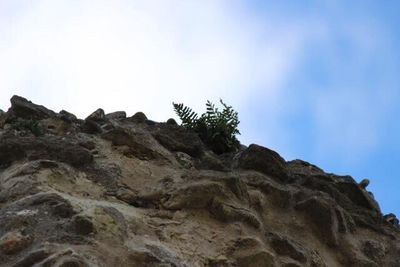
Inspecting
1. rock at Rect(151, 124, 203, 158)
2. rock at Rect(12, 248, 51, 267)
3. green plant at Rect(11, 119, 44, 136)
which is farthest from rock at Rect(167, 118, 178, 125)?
rock at Rect(12, 248, 51, 267)

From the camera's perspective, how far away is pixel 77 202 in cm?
531

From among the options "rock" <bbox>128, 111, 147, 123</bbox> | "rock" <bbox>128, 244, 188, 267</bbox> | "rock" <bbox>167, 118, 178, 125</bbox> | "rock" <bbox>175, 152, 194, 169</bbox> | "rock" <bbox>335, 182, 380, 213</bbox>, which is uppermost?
"rock" <bbox>167, 118, 178, 125</bbox>

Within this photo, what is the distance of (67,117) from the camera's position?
7.36 m

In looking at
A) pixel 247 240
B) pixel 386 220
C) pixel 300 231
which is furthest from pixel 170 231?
pixel 386 220

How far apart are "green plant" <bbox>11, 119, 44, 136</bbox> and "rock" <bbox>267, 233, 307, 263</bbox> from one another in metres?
2.01

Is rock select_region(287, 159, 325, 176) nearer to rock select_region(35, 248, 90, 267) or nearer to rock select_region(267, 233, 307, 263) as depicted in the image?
rock select_region(267, 233, 307, 263)

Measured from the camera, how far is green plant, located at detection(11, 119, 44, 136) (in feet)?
22.3

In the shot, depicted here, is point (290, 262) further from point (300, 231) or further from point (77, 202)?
point (77, 202)

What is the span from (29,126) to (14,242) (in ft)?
7.24

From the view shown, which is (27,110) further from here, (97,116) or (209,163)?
(209,163)

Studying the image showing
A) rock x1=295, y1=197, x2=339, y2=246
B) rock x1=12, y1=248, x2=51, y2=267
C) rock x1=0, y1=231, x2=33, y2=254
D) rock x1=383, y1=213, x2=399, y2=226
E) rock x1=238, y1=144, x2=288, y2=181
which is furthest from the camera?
rock x1=383, y1=213, x2=399, y2=226

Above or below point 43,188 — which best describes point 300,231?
above

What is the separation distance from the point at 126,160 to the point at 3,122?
1229 mm

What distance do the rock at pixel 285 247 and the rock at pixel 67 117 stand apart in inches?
85.6
